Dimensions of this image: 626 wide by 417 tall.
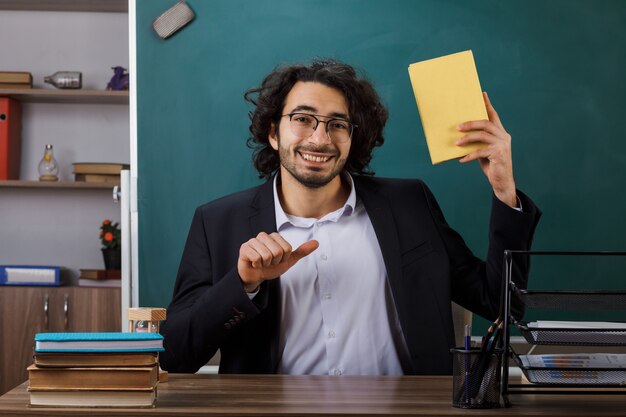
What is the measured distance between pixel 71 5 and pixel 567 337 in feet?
12.6

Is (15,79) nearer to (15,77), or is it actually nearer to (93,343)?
(15,77)

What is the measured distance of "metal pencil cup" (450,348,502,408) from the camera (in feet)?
4.76

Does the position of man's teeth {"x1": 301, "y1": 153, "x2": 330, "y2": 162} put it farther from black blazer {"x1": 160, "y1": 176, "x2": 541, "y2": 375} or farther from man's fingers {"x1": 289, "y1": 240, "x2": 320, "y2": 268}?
man's fingers {"x1": 289, "y1": 240, "x2": 320, "y2": 268}

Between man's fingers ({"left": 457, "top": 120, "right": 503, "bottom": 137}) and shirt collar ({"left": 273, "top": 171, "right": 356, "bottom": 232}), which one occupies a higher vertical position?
man's fingers ({"left": 457, "top": 120, "right": 503, "bottom": 137})

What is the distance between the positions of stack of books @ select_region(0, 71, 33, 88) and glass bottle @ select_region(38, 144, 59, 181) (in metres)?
0.34

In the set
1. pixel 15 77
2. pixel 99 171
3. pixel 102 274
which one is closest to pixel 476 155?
pixel 102 274

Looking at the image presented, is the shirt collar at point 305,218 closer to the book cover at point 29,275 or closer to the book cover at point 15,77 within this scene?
the book cover at point 29,275

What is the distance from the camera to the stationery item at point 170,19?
120 inches

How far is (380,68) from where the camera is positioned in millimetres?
3055

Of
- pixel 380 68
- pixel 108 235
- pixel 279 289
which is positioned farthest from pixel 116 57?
pixel 279 289

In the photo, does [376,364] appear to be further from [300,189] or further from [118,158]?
[118,158]

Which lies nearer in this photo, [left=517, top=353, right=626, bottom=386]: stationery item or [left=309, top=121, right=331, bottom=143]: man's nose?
[left=517, top=353, right=626, bottom=386]: stationery item

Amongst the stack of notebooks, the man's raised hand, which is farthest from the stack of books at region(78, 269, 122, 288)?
the stack of notebooks

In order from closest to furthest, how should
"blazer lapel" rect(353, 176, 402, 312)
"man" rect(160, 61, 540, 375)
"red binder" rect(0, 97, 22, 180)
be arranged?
"man" rect(160, 61, 540, 375) < "blazer lapel" rect(353, 176, 402, 312) < "red binder" rect(0, 97, 22, 180)
